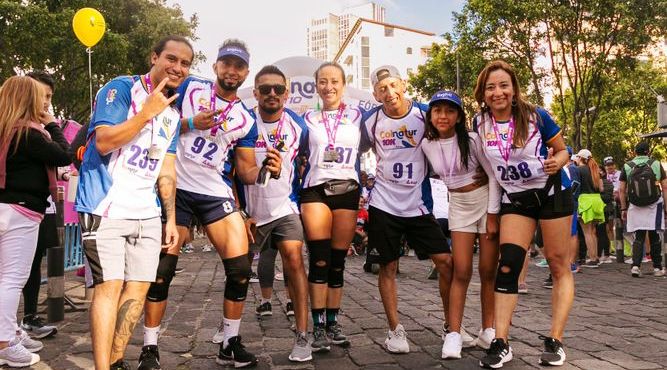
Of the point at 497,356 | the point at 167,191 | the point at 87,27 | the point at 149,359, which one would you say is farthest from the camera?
the point at 87,27

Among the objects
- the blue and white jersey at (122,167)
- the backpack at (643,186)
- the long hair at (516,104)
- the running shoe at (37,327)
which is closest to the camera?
the blue and white jersey at (122,167)

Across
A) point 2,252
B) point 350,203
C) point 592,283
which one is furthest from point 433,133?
point 592,283

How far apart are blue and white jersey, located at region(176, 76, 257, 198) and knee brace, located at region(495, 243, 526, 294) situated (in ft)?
6.44

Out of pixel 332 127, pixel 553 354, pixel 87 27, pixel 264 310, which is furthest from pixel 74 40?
pixel 553 354

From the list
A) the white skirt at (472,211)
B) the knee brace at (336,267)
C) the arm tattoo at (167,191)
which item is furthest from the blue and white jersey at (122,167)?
the white skirt at (472,211)

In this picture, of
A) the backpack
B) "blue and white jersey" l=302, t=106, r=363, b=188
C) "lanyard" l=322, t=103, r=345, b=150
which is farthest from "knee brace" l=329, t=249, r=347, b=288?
the backpack

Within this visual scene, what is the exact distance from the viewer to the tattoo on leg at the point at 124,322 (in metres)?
3.57

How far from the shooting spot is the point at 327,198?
4.83 meters

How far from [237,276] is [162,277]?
498mm

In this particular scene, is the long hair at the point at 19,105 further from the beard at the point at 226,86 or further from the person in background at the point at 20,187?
the beard at the point at 226,86

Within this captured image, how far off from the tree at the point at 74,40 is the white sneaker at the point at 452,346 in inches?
841

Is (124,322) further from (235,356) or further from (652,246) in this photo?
(652,246)

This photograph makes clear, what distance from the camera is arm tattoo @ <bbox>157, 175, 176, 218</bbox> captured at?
386cm

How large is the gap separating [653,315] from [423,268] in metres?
5.45
